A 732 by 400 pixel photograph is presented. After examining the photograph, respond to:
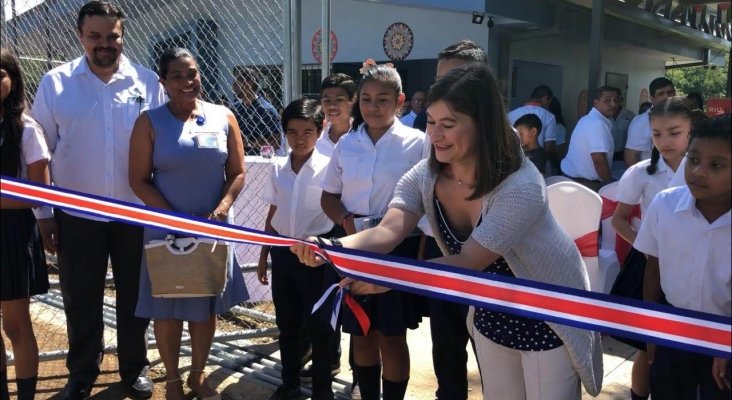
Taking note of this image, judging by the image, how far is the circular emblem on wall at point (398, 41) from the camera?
11984 mm

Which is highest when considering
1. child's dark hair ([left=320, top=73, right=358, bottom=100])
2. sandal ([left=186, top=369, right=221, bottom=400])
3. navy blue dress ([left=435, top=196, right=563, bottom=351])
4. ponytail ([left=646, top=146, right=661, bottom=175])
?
child's dark hair ([left=320, top=73, right=358, bottom=100])

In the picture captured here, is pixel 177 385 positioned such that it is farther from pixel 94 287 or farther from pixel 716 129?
pixel 716 129

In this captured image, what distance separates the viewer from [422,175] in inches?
101

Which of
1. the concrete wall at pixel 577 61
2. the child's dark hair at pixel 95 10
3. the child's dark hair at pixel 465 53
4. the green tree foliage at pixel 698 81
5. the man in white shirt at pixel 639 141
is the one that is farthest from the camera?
the green tree foliage at pixel 698 81

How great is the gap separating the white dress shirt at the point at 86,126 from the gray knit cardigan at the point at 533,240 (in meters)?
2.05

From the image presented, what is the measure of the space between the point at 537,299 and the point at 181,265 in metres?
2.00

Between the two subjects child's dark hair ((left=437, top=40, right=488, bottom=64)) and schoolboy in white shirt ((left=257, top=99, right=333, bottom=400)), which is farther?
schoolboy in white shirt ((left=257, top=99, right=333, bottom=400))

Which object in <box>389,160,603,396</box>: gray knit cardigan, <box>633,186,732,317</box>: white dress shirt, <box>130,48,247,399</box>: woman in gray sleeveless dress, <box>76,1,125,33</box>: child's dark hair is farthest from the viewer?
<box>76,1,125,33</box>: child's dark hair

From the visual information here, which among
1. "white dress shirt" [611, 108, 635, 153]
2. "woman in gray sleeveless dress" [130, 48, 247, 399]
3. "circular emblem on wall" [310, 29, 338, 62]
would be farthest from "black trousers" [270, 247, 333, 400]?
"circular emblem on wall" [310, 29, 338, 62]

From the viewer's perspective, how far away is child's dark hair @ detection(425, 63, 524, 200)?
2244 millimetres

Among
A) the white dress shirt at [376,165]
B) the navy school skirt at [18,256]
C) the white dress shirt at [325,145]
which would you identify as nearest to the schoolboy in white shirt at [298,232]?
the white dress shirt at [325,145]

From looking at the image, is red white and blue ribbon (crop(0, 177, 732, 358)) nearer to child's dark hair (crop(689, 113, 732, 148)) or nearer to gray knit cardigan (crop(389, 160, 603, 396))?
gray knit cardigan (crop(389, 160, 603, 396))

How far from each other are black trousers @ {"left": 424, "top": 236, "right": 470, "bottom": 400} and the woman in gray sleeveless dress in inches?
47.7

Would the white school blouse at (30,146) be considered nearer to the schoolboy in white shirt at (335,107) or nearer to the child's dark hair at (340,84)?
the schoolboy in white shirt at (335,107)
